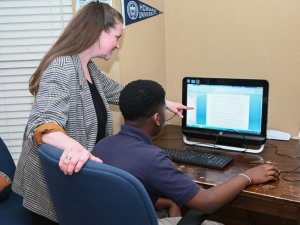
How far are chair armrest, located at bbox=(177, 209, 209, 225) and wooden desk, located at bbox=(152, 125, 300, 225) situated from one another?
169 mm

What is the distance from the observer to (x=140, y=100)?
1182 mm

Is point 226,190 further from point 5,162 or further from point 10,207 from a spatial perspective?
point 5,162

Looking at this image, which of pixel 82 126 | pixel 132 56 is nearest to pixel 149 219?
pixel 82 126

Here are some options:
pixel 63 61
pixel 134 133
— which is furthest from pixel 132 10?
pixel 134 133

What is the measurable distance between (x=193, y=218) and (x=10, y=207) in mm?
949

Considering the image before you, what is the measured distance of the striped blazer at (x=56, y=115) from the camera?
125 cm

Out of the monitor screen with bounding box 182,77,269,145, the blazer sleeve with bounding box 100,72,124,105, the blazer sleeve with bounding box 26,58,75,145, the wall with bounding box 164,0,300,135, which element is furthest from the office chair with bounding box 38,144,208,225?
the wall with bounding box 164,0,300,135

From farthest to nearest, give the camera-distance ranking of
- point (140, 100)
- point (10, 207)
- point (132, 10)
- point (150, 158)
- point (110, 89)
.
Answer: point (132, 10)
point (110, 89)
point (10, 207)
point (140, 100)
point (150, 158)

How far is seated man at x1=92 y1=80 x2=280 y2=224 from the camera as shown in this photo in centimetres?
106

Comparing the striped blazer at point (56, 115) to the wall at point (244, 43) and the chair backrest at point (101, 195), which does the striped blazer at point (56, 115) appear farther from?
the wall at point (244, 43)

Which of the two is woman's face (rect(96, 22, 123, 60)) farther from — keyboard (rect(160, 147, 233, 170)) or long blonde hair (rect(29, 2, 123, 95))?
keyboard (rect(160, 147, 233, 170))

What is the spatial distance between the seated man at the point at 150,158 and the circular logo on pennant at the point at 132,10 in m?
0.96

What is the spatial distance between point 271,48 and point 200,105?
1.97 ft

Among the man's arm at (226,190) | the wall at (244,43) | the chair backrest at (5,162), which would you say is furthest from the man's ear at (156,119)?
the wall at (244,43)
